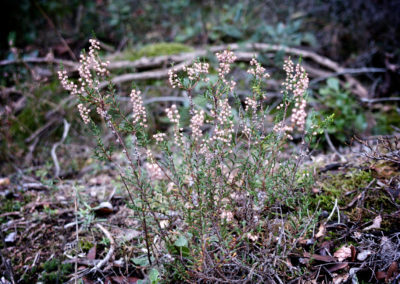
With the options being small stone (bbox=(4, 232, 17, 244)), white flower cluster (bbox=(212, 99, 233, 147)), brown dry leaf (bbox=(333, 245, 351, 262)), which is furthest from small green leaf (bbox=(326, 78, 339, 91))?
small stone (bbox=(4, 232, 17, 244))

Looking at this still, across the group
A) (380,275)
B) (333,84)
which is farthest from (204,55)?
(380,275)

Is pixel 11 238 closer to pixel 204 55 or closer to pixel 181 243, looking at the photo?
pixel 181 243

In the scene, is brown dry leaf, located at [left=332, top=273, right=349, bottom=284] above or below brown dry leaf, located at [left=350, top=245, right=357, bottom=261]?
below

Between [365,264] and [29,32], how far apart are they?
8548mm

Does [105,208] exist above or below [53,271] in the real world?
above

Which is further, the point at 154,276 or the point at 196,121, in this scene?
the point at 154,276

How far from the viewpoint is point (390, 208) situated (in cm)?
223

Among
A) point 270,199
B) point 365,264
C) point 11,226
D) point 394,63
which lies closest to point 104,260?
point 11,226

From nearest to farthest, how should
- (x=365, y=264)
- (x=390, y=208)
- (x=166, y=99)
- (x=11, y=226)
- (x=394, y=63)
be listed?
(x=365, y=264), (x=390, y=208), (x=11, y=226), (x=166, y=99), (x=394, y=63)

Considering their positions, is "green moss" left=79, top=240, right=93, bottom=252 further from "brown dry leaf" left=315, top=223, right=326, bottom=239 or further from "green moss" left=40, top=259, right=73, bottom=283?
"brown dry leaf" left=315, top=223, right=326, bottom=239

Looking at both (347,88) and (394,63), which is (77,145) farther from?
(394,63)

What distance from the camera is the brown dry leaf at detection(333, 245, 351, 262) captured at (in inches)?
75.5

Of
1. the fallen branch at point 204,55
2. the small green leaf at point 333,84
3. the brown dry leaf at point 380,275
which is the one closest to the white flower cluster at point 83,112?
the brown dry leaf at point 380,275

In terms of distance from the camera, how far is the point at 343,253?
6.37ft
